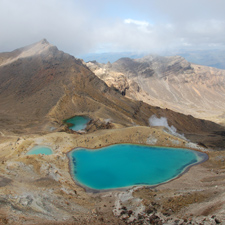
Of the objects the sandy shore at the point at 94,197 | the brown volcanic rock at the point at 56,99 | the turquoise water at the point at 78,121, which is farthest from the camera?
the brown volcanic rock at the point at 56,99

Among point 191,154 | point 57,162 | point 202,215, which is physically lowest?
point 191,154

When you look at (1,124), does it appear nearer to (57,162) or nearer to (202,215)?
(57,162)

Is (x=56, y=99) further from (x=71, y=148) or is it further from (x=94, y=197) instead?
(x=94, y=197)

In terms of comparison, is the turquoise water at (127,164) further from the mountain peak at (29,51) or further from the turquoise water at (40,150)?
the mountain peak at (29,51)

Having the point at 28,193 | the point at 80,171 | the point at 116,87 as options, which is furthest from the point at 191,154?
the point at 116,87

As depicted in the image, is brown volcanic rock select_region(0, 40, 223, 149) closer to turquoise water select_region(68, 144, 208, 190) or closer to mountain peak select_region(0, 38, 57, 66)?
mountain peak select_region(0, 38, 57, 66)

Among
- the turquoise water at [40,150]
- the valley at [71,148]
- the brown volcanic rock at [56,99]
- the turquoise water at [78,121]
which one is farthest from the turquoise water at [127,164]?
the turquoise water at [78,121]

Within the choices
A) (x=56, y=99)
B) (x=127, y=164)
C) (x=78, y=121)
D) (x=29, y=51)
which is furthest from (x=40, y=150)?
(x=29, y=51)
